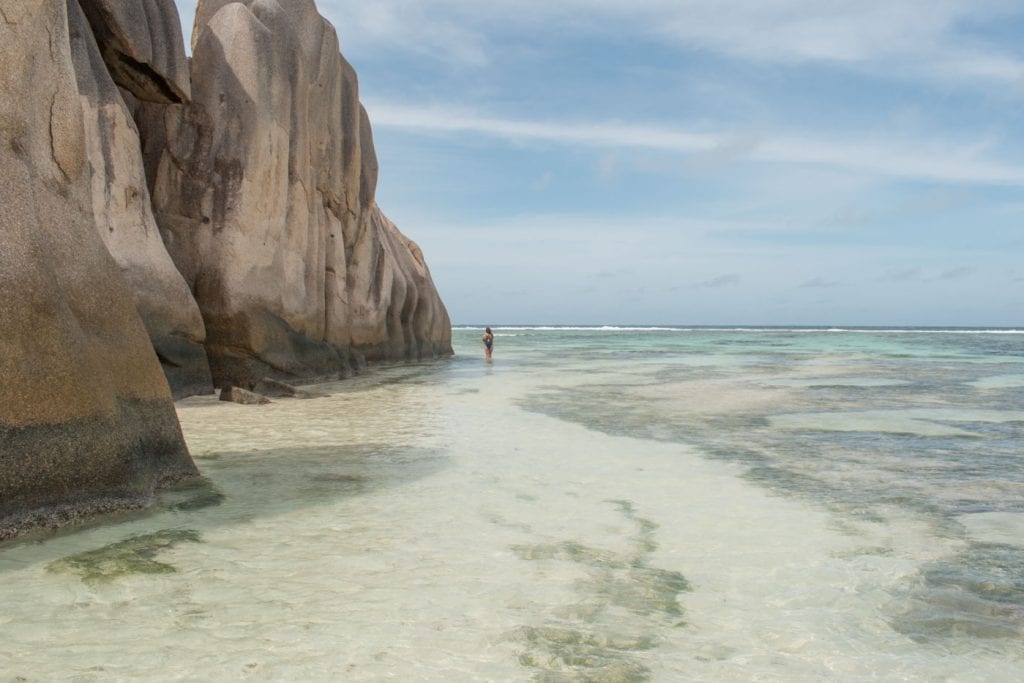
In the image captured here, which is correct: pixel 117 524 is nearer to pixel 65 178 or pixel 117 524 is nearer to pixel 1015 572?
pixel 65 178

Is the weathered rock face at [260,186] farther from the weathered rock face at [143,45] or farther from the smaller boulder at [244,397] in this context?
the smaller boulder at [244,397]

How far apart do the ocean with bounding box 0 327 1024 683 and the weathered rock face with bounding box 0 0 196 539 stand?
1.17ft

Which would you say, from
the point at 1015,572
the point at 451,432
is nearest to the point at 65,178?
the point at 451,432

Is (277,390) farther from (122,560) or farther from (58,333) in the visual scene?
(122,560)

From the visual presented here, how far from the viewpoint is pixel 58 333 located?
5.43 metres

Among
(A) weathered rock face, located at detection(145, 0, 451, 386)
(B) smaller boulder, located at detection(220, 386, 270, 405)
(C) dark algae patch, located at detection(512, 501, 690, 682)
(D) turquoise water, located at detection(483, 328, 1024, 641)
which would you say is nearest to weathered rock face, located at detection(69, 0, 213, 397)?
(B) smaller boulder, located at detection(220, 386, 270, 405)

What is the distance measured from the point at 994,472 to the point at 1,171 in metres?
8.95

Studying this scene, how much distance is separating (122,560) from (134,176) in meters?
9.90

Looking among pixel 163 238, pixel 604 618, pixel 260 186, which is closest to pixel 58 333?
pixel 604 618

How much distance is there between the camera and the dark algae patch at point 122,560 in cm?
448

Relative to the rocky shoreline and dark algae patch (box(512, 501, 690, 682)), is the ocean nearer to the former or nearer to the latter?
dark algae patch (box(512, 501, 690, 682))

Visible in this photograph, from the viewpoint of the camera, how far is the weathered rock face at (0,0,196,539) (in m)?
5.06

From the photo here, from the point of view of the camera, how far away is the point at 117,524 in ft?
17.8

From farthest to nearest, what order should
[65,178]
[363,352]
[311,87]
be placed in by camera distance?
[363,352] < [311,87] < [65,178]
